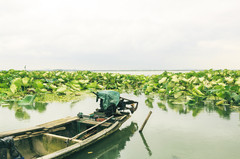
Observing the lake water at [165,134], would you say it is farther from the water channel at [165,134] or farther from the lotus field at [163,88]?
the lotus field at [163,88]

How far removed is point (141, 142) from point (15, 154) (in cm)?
258

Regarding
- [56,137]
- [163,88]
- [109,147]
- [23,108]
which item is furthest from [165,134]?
[163,88]

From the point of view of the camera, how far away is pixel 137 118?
20.1 ft

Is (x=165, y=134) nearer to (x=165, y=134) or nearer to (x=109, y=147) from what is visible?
(x=165, y=134)

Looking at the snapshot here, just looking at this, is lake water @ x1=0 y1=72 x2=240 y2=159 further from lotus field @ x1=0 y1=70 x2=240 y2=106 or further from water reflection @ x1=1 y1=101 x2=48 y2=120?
lotus field @ x1=0 y1=70 x2=240 y2=106

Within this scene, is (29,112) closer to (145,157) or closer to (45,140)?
(45,140)

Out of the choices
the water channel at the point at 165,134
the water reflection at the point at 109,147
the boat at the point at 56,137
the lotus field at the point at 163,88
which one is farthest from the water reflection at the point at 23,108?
the water reflection at the point at 109,147

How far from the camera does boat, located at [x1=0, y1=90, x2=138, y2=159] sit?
8.92 feet

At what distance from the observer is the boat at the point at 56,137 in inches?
107

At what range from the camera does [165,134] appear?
459cm

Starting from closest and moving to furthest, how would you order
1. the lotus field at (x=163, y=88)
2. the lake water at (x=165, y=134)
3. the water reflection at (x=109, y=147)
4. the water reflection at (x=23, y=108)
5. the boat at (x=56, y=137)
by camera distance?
the boat at (x=56, y=137) → the water reflection at (x=109, y=147) → the lake water at (x=165, y=134) → the water reflection at (x=23, y=108) → the lotus field at (x=163, y=88)

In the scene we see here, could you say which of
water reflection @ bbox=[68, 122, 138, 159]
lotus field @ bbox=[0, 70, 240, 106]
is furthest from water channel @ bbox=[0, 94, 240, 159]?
lotus field @ bbox=[0, 70, 240, 106]

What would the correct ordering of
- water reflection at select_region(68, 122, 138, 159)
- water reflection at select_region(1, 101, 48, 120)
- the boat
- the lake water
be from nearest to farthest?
1. the boat
2. water reflection at select_region(68, 122, 138, 159)
3. the lake water
4. water reflection at select_region(1, 101, 48, 120)

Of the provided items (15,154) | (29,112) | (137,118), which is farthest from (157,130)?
(29,112)
